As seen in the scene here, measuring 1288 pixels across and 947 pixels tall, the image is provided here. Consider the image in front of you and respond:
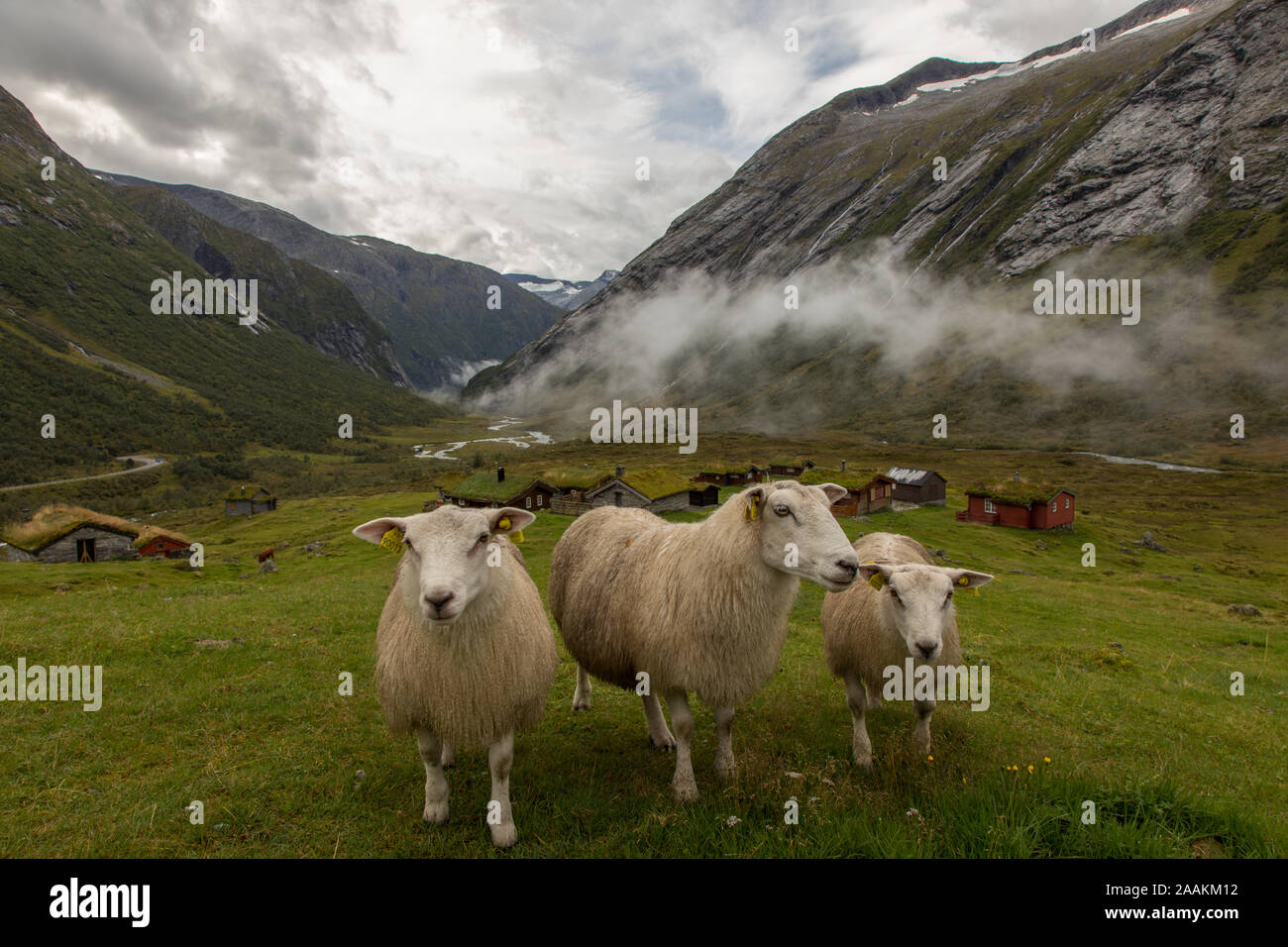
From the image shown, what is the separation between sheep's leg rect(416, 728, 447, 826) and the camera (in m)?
6.24

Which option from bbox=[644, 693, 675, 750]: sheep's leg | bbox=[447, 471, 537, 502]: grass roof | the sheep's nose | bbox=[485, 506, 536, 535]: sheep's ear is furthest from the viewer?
bbox=[447, 471, 537, 502]: grass roof

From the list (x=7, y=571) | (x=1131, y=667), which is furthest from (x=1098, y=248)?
(x=7, y=571)

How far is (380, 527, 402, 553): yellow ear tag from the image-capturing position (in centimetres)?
562

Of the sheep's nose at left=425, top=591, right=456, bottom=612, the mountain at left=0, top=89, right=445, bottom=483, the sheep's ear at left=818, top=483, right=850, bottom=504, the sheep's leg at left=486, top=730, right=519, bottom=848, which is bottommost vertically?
the sheep's leg at left=486, top=730, right=519, bottom=848

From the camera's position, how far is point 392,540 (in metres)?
5.66

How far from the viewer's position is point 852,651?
8.66m

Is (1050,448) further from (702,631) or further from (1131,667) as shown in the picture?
(702,631)

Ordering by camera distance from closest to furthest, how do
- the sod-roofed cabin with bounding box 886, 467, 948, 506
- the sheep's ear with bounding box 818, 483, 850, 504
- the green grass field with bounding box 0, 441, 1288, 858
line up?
the green grass field with bounding box 0, 441, 1288, 858
the sheep's ear with bounding box 818, 483, 850, 504
the sod-roofed cabin with bounding box 886, 467, 948, 506

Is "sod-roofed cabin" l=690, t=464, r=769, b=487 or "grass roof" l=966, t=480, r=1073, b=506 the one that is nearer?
"grass roof" l=966, t=480, r=1073, b=506

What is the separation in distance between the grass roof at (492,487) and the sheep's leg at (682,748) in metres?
57.3

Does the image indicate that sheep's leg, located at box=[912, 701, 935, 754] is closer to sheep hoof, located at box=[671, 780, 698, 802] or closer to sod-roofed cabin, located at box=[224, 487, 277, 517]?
sheep hoof, located at box=[671, 780, 698, 802]

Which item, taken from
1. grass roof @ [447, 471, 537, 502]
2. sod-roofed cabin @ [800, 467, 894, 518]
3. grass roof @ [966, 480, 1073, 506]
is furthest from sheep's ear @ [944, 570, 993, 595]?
grass roof @ [966, 480, 1073, 506]

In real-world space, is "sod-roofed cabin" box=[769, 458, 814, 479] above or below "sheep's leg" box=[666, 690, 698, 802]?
above

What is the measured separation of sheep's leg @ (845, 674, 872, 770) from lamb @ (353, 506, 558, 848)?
14.8ft
